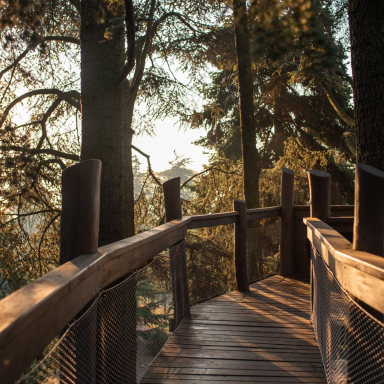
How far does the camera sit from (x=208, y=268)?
6348 mm

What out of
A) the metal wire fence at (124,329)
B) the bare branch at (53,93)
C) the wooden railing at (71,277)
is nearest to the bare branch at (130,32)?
the wooden railing at (71,277)

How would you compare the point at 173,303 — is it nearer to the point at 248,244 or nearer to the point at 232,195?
the point at 248,244

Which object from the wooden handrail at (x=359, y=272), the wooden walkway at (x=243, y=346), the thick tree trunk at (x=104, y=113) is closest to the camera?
the wooden handrail at (x=359, y=272)

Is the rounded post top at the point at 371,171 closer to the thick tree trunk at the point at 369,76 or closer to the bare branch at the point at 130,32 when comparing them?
the thick tree trunk at the point at 369,76

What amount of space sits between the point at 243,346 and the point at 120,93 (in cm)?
274

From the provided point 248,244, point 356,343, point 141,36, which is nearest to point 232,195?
point 141,36

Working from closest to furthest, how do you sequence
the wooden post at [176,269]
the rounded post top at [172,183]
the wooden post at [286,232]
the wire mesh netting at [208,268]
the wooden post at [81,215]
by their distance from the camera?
the wooden post at [81,215]
the wooden post at [176,269]
the rounded post top at [172,183]
the wire mesh netting at [208,268]
the wooden post at [286,232]

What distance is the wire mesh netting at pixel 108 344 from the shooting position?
1427mm

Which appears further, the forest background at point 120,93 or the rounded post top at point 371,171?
the forest background at point 120,93

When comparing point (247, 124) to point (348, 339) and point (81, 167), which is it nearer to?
point (348, 339)

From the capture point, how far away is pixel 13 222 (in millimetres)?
7590

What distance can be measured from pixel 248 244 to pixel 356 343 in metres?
3.58

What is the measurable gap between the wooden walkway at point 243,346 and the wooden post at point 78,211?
1219 mm

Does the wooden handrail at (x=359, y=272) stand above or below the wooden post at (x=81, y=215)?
below
